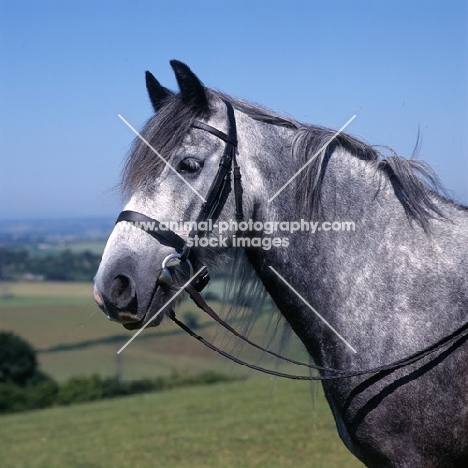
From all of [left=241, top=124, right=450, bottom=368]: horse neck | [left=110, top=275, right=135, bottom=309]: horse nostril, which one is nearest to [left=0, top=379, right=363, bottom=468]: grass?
[left=241, top=124, right=450, bottom=368]: horse neck

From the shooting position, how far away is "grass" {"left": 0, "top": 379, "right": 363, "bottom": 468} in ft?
30.2

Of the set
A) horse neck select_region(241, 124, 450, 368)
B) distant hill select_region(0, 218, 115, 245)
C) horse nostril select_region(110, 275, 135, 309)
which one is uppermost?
horse neck select_region(241, 124, 450, 368)

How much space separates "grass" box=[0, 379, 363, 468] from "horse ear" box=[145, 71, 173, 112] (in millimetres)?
3614

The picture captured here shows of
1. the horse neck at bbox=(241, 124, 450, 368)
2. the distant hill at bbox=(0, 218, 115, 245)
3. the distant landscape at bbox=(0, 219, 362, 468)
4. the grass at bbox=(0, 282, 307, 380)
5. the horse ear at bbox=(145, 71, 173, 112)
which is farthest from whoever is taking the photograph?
the grass at bbox=(0, 282, 307, 380)

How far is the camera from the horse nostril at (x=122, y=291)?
294cm

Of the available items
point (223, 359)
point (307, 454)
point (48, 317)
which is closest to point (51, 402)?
point (48, 317)

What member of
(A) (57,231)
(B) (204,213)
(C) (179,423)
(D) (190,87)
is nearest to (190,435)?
(C) (179,423)

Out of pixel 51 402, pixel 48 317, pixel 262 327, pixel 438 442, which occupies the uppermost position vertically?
pixel 262 327

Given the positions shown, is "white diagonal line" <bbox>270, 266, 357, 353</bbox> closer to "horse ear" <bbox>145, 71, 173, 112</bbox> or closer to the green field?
the green field

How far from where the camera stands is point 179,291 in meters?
3.11

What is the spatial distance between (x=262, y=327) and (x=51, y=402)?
20.2 metres

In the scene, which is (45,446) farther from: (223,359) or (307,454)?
(223,359)

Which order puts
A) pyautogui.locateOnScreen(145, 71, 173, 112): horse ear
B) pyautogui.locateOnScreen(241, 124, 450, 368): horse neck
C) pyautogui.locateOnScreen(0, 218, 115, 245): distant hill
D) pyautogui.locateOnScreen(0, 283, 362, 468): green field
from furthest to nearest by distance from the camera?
pyautogui.locateOnScreen(0, 218, 115, 245): distant hill, pyautogui.locateOnScreen(0, 283, 362, 468): green field, pyautogui.locateOnScreen(145, 71, 173, 112): horse ear, pyautogui.locateOnScreen(241, 124, 450, 368): horse neck

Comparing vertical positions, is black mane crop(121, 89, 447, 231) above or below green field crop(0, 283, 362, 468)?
above
